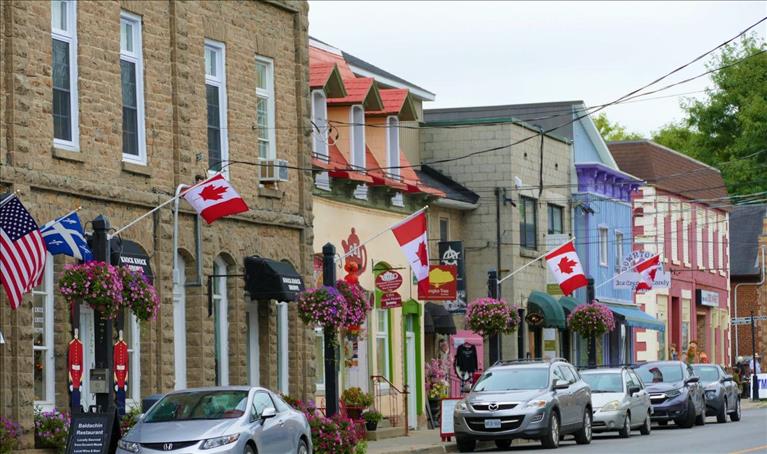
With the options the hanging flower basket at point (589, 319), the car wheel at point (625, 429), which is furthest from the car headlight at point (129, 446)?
the hanging flower basket at point (589, 319)

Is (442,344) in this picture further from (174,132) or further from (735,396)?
(174,132)

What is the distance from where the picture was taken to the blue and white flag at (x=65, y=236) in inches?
929

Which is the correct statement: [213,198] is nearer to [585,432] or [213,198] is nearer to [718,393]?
[585,432]

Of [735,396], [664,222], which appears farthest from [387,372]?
[664,222]

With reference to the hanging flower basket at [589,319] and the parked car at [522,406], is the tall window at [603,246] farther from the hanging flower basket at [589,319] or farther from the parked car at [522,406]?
the parked car at [522,406]

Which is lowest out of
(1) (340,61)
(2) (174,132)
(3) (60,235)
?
(3) (60,235)

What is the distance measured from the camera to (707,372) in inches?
1694

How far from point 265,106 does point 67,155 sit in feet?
24.8

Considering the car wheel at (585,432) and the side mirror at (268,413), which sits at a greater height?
the side mirror at (268,413)

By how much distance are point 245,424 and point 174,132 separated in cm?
795

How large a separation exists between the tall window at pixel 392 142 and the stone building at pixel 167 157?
19.0 ft

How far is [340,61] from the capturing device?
39.6 m

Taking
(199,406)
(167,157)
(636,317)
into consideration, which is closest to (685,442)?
(167,157)

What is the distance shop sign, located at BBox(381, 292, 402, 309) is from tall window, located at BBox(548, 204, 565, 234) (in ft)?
51.1
